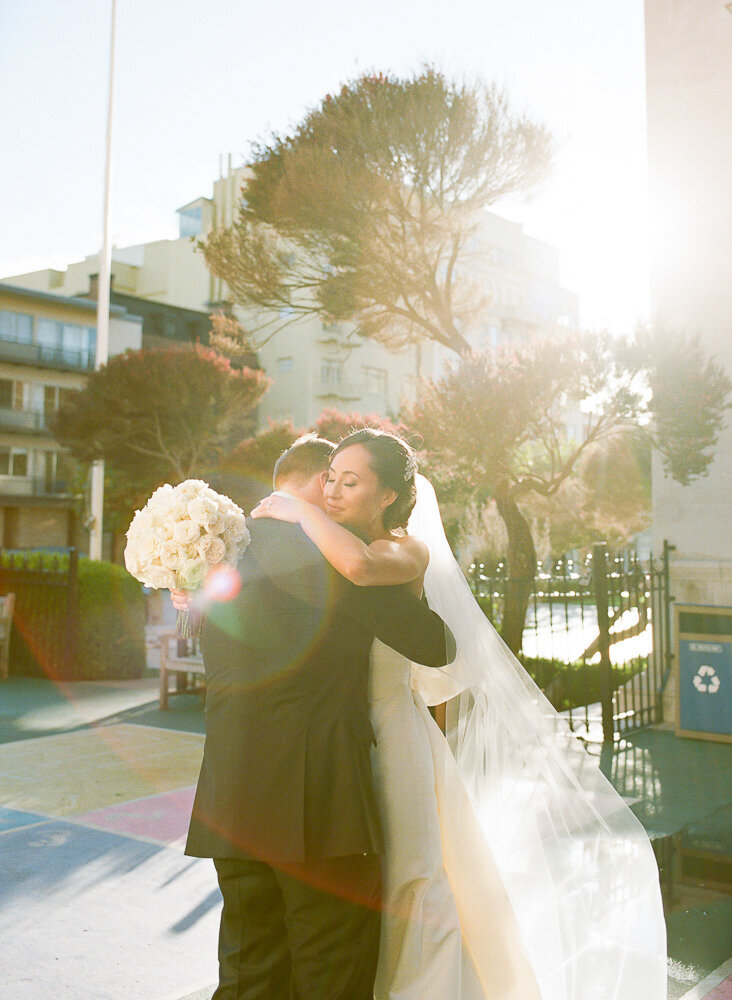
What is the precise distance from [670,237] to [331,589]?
762cm

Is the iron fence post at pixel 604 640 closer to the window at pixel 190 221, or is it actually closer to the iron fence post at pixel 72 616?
the iron fence post at pixel 72 616

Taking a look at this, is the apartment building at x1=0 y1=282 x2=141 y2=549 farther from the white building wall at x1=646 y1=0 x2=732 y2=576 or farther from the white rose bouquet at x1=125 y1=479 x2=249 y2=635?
the white rose bouquet at x1=125 y1=479 x2=249 y2=635

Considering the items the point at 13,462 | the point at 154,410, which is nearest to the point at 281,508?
the point at 154,410

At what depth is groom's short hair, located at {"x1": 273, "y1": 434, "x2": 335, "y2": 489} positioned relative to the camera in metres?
2.45

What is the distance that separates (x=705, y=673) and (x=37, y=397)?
35215 mm

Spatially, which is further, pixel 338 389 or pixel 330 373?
pixel 338 389

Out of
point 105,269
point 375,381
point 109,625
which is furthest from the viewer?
point 375,381

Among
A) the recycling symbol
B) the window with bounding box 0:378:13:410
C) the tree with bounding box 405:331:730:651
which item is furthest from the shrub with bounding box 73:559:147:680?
the window with bounding box 0:378:13:410

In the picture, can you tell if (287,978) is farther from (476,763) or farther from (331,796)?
(476,763)

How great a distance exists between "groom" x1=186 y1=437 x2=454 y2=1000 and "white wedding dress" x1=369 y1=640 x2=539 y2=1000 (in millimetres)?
144

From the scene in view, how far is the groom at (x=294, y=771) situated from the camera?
6.89ft

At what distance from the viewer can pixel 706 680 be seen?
7438 millimetres

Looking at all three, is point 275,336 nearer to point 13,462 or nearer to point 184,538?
point 13,462

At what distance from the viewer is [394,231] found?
12227 millimetres
